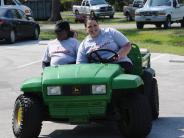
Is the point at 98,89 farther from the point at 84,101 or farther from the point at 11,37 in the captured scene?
the point at 11,37

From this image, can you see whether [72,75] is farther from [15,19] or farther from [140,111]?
[15,19]

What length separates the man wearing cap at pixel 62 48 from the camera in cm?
843

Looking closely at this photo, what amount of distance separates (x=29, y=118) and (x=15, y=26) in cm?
1798

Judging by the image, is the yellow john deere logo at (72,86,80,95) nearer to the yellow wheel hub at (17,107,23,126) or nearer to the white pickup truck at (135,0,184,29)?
the yellow wheel hub at (17,107,23,126)

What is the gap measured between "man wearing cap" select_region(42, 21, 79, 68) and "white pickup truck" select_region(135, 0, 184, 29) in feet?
77.6

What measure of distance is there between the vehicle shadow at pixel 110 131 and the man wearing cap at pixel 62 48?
0.92 m

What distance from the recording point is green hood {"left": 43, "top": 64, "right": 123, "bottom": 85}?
7.15m

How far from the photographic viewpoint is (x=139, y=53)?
8.62 meters

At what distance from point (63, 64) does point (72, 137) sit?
1080mm

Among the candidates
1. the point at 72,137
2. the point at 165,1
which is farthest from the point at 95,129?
the point at 165,1

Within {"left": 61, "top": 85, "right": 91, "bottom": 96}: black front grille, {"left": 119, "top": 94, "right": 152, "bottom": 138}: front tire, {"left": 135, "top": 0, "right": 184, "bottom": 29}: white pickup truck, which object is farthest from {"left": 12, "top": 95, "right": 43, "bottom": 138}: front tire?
{"left": 135, "top": 0, "right": 184, "bottom": 29}: white pickup truck

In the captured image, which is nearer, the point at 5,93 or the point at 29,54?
the point at 5,93

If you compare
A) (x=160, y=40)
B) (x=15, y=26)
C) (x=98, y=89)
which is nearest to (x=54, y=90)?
(x=98, y=89)

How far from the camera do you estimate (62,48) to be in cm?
853
